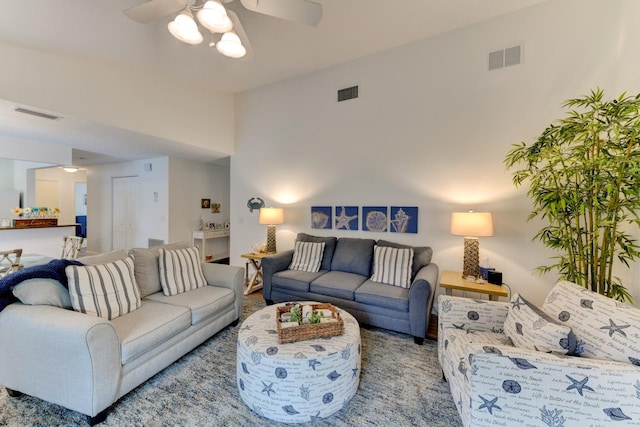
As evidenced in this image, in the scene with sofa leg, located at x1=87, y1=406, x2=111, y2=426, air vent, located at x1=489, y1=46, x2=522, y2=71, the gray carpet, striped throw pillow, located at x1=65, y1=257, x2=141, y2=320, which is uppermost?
air vent, located at x1=489, y1=46, x2=522, y2=71

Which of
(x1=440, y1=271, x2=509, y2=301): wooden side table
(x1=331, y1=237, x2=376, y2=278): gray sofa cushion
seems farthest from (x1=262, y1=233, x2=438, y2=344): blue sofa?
(x1=440, y1=271, x2=509, y2=301): wooden side table

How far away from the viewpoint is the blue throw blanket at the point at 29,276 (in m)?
1.61

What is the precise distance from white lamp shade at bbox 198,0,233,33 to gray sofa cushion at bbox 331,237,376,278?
2.59m

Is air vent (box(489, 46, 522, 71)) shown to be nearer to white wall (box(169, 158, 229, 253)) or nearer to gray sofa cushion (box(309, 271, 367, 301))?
gray sofa cushion (box(309, 271, 367, 301))

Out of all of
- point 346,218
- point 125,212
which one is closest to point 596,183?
point 346,218

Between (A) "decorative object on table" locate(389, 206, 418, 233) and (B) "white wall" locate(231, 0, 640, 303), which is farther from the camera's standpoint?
(A) "decorative object on table" locate(389, 206, 418, 233)

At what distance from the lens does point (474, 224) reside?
2.59 m

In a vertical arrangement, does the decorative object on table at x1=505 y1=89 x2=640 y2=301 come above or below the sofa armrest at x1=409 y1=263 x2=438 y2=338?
above

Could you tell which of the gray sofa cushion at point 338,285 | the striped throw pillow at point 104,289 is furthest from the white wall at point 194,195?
the gray sofa cushion at point 338,285

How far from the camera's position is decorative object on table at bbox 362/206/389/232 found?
11.5 feet

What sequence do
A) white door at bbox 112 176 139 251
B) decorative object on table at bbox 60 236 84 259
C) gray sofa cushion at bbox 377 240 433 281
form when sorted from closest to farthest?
gray sofa cushion at bbox 377 240 433 281 < decorative object on table at bbox 60 236 84 259 < white door at bbox 112 176 139 251

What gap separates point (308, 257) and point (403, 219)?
1365 millimetres

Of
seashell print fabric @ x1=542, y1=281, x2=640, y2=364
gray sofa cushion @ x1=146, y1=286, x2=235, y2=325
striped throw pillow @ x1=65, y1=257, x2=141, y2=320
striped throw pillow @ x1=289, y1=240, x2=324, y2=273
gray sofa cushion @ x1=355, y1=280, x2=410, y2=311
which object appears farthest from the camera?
striped throw pillow @ x1=289, y1=240, x2=324, y2=273

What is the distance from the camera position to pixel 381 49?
134 inches
